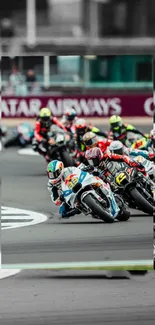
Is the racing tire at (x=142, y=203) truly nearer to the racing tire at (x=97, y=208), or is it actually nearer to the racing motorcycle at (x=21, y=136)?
the racing tire at (x=97, y=208)

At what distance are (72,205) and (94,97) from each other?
18.5m

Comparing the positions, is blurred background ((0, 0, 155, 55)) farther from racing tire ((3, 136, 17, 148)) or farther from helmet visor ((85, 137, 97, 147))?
helmet visor ((85, 137, 97, 147))

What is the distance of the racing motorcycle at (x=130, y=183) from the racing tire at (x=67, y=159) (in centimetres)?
40

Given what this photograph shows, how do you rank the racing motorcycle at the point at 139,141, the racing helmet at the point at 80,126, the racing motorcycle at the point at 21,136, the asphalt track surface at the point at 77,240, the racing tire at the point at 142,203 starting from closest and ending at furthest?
1. the asphalt track surface at the point at 77,240
2. the racing tire at the point at 142,203
3. the racing motorcycle at the point at 139,141
4. the racing helmet at the point at 80,126
5. the racing motorcycle at the point at 21,136

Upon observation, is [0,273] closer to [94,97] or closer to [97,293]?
[97,293]

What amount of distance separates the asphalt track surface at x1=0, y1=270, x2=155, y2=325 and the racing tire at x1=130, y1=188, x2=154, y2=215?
70 centimetres

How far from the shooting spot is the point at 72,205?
9820 millimetres

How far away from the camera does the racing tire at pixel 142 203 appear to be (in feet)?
30.9

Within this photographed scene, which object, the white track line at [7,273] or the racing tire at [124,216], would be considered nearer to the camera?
the racing tire at [124,216]

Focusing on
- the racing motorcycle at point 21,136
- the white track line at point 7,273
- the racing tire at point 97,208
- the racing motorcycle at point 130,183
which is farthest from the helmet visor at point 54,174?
the racing motorcycle at point 21,136

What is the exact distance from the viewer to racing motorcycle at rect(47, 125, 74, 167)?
11.4m

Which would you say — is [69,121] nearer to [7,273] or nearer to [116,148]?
[116,148]

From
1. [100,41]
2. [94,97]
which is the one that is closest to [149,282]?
[94,97]

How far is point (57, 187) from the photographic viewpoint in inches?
384
